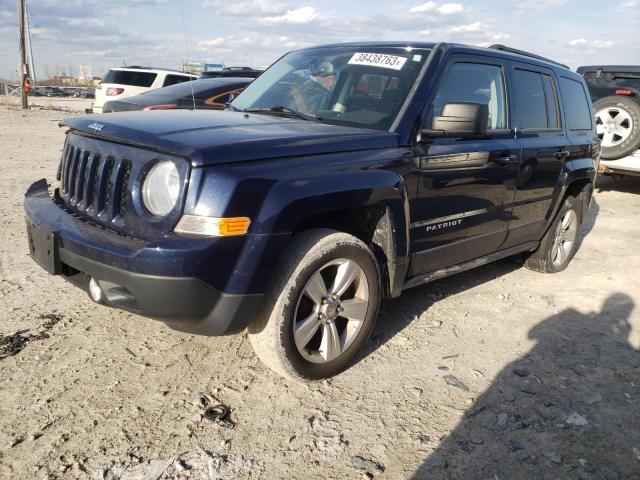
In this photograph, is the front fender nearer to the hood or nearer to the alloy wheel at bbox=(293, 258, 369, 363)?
the hood

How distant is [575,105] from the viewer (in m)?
4.96

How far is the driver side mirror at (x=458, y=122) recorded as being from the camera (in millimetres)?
3008

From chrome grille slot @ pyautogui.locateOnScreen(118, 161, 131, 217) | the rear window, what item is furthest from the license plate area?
the rear window

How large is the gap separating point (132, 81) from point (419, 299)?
38.7 feet

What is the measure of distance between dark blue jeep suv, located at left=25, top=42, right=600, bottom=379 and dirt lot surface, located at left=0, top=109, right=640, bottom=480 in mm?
355

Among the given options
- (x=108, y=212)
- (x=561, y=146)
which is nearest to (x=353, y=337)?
(x=108, y=212)

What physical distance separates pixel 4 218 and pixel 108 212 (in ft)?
12.1

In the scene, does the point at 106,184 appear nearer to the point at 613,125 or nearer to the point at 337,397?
the point at 337,397

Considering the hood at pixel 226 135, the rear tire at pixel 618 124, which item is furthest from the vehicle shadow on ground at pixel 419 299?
the rear tire at pixel 618 124

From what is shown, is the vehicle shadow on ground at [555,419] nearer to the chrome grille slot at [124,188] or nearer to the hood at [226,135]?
the hood at [226,135]

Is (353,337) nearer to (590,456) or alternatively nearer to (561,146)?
(590,456)

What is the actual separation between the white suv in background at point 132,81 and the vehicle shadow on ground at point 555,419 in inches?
474

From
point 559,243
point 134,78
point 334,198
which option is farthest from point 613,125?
point 134,78

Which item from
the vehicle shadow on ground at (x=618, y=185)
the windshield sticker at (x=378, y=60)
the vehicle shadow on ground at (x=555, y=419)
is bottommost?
the vehicle shadow on ground at (x=618, y=185)
